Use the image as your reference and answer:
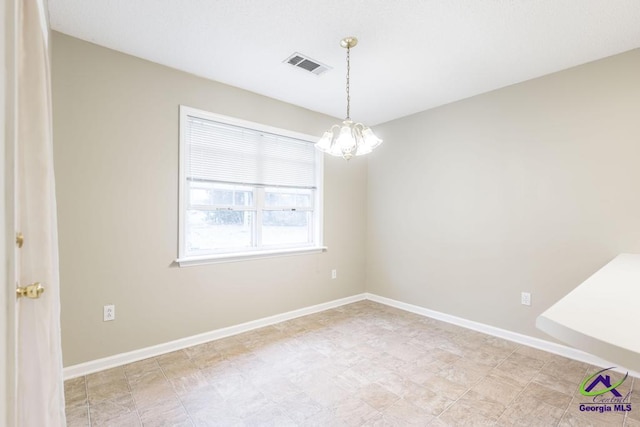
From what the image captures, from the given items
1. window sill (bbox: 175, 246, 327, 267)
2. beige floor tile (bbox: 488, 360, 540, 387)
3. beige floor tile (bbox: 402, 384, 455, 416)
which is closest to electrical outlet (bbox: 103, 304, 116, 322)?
window sill (bbox: 175, 246, 327, 267)

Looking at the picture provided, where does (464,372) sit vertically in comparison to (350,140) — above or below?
below

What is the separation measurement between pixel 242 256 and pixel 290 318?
39.2 inches

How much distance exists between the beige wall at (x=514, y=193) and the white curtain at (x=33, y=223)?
3.48 meters

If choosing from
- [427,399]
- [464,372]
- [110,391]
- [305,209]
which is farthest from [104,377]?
[464,372]

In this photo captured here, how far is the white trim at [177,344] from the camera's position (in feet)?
7.52

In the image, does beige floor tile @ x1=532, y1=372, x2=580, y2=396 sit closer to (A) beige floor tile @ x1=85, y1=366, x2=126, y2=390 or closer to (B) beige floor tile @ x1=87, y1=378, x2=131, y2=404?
(B) beige floor tile @ x1=87, y1=378, x2=131, y2=404

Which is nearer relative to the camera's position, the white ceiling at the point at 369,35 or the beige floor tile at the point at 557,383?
the white ceiling at the point at 369,35

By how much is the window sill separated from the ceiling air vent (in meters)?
1.93

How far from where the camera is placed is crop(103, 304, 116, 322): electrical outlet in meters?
2.39

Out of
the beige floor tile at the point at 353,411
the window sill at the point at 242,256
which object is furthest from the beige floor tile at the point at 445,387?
the window sill at the point at 242,256

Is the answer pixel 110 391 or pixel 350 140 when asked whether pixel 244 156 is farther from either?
pixel 110 391

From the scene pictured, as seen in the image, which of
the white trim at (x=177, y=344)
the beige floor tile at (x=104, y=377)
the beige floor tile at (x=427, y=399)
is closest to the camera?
the beige floor tile at (x=427, y=399)

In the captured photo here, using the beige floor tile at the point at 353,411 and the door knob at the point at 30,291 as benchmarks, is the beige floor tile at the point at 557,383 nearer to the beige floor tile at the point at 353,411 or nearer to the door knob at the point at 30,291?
the beige floor tile at the point at 353,411

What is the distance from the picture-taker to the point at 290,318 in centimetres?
353
